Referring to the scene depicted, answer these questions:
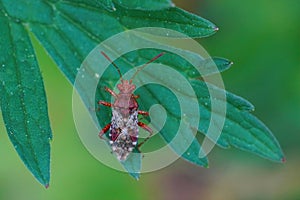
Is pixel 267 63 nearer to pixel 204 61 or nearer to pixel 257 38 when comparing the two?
pixel 257 38

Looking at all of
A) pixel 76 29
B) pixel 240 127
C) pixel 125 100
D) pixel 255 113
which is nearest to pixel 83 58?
pixel 76 29

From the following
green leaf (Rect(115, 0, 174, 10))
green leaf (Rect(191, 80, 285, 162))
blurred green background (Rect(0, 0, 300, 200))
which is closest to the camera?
green leaf (Rect(115, 0, 174, 10))

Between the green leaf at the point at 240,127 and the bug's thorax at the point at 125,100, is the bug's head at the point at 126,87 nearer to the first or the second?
the bug's thorax at the point at 125,100

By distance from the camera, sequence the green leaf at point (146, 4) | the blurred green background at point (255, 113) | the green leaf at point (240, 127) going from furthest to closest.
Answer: the blurred green background at point (255, 113) → the green leaf at point (240, 127) → the green leaf at point (146, 4)

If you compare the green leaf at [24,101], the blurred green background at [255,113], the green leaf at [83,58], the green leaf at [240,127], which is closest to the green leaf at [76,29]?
the green leaf at [83,58]

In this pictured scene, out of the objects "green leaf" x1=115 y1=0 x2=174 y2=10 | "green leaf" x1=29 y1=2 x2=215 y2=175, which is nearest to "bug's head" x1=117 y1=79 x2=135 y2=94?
"green leaf" x1=29 y1=2 x2=215 y2=175

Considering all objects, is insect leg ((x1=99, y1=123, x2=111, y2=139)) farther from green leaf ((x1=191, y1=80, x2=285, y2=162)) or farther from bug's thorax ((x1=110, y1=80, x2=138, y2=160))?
green leaf ((x1=191, y1=80, x2=285, y2=162))
